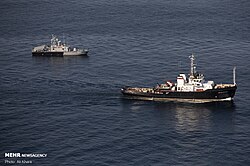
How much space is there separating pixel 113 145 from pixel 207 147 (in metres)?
25.1

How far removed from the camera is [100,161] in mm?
166000

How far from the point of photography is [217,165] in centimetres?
16388

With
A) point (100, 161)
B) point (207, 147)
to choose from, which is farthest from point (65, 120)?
point (207, 147)

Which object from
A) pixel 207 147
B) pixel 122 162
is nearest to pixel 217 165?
pixel 207 147

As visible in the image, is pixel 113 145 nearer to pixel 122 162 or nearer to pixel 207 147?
pixel 122 162

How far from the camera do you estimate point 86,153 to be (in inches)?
6708

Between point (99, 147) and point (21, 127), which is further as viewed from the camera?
point (21, 127)

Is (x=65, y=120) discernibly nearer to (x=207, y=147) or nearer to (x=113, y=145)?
(x=113, y=145)

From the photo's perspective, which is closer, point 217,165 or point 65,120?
point 217,165

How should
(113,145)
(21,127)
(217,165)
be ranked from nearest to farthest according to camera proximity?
(217,165) → (113,145) → (21,127)

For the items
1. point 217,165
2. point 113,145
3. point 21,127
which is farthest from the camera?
point 21,127

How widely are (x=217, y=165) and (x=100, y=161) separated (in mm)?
29576

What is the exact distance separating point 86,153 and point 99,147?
494 centimetres

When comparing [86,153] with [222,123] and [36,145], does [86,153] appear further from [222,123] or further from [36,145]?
[222,123]
